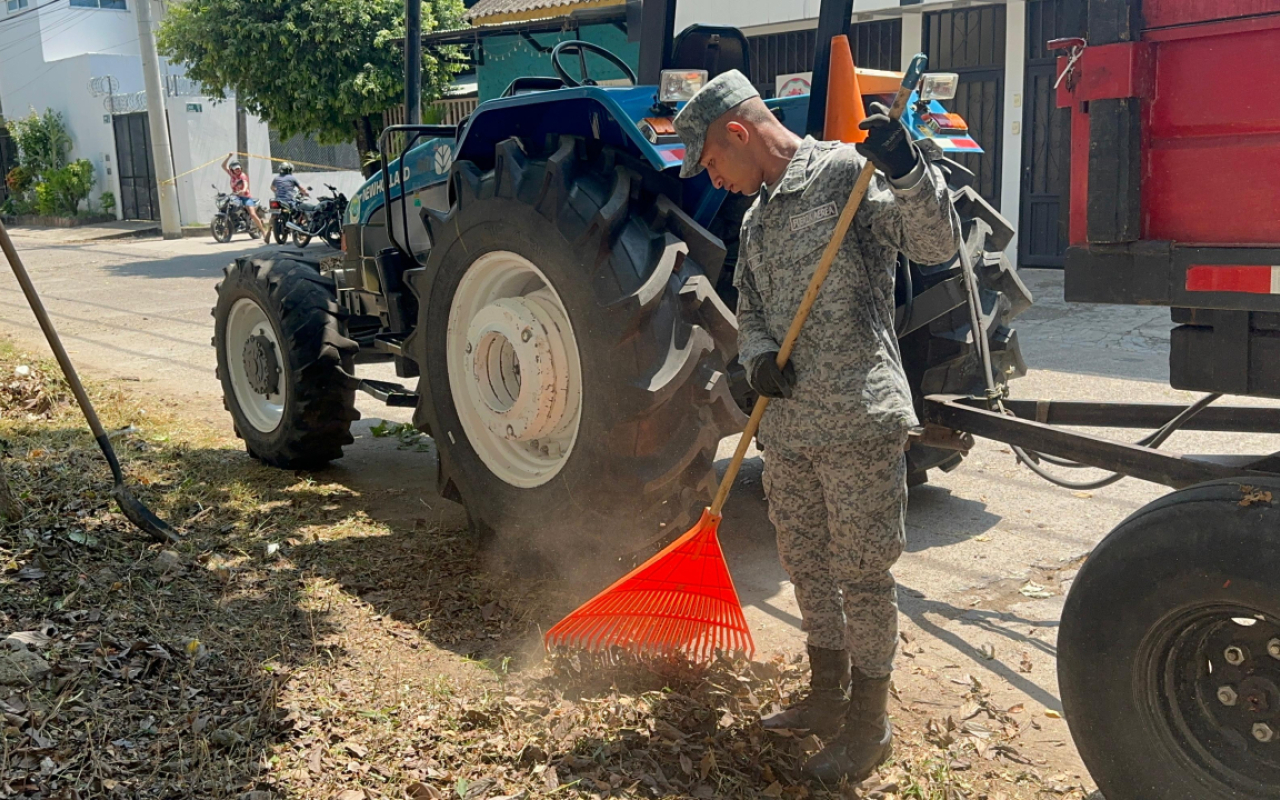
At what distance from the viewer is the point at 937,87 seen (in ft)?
15.6

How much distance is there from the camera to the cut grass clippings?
10.2 feet

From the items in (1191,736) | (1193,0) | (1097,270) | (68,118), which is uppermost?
(68,118)

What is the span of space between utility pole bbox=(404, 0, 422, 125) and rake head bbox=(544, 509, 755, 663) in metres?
3.40

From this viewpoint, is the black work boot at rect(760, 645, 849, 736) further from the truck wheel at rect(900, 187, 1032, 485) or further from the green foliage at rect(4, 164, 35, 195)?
the green foliage at rect(4, 164, 35, 195)

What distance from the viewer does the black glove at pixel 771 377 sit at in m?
3.08

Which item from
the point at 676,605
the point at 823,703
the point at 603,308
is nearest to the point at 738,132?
the point at 603,308

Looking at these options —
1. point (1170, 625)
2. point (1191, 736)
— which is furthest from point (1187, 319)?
point (1191, 736)

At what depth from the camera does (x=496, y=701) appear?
353 cm

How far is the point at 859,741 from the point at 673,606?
2.29 ft

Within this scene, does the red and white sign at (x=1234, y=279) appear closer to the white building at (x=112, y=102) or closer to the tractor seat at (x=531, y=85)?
the tractor seat at (x=531, y=85)

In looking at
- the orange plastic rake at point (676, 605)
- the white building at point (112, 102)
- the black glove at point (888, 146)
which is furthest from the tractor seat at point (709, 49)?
the white building at point (112, 102)

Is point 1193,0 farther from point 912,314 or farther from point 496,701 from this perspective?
point 496,701

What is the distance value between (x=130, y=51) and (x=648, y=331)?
1556 inches

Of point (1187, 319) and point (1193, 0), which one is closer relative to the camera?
point (1193, 0)
